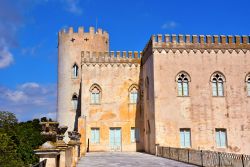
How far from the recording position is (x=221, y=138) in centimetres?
2359

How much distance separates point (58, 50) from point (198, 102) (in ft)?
53.5

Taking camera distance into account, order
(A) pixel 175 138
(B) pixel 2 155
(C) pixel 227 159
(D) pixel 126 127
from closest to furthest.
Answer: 1. (C) pixel 227 159
2. (A) pixel 175 138
3. (D) pixel 126 127
4. (B) pixel 2 155

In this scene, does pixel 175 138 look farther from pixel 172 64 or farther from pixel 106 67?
pixel 106 67

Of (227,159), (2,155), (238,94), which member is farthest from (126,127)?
(227,159)

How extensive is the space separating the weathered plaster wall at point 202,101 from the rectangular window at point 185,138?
271 millimetres

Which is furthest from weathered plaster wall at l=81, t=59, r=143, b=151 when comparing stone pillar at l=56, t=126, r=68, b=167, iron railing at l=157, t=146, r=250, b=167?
stone pillar at l=56, t=126, r=68, b=167

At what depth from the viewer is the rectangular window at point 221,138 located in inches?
924

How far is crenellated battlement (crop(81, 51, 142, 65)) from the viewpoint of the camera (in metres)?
28.9

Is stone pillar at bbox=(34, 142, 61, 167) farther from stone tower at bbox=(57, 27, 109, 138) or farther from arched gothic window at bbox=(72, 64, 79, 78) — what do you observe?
arched gothic window at bbox=(72, 64, 79, 78)

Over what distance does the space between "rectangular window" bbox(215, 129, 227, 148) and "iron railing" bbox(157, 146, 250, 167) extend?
5.34 meters

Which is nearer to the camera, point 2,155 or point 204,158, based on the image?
point 204,158

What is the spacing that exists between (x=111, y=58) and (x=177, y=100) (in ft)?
25.8

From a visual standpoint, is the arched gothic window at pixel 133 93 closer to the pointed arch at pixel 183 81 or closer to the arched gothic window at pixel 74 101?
the pointed arch at pixel 183 81

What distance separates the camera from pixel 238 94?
24.4 m
